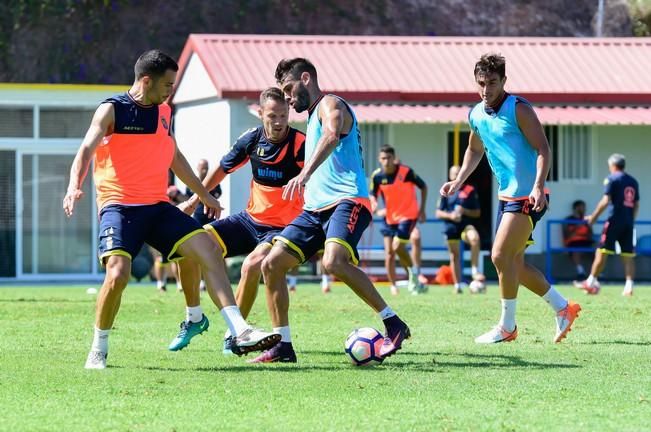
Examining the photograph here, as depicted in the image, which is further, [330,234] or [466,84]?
[466,84]

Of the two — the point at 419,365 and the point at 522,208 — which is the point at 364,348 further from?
the point at 522,208

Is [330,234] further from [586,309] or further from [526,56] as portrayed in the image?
[526,56]

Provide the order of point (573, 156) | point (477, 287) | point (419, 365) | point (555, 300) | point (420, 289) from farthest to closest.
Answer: point (573, 156), point (477, 287), point (420, 289), point (555, 300), point (419, 365)

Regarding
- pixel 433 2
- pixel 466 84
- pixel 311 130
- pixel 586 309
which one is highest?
pixel 433 2

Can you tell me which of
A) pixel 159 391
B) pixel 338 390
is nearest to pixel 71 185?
pixel 159 391

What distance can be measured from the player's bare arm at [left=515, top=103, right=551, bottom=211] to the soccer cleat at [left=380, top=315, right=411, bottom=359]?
169 cm

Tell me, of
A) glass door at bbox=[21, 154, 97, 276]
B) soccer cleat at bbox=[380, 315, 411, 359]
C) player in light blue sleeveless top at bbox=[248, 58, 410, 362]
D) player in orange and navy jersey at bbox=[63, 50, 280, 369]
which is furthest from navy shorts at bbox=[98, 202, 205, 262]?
glass door at bbox=[21, 154, 97, 276]

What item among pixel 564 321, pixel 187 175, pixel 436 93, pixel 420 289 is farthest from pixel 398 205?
pixel 187 175

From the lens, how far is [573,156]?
91.2ft

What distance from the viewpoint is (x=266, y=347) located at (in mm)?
9773

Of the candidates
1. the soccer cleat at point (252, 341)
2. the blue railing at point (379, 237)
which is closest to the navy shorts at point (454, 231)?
the blue railing at point (379, 237)

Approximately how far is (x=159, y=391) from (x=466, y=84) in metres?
18.6

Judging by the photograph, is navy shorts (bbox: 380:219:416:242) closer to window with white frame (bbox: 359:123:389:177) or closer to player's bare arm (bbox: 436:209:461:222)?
player's bare arm (bbox: 436:209:461:222)

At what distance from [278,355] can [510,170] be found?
263 centimetres
